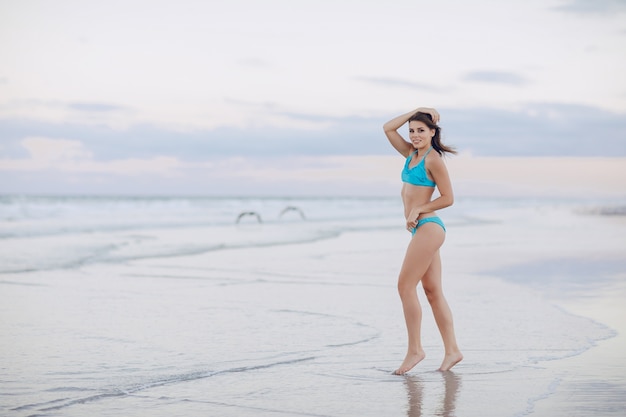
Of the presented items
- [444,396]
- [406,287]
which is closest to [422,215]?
[406,287]

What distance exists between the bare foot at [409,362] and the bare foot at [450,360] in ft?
0.62

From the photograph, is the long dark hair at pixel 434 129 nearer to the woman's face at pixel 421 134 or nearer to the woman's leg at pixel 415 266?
the woman's face at pixel 421 134

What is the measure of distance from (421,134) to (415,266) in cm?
96

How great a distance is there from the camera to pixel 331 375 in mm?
5840

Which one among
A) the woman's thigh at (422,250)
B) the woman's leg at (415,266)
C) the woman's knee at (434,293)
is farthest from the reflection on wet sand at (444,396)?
the woman's thigh at (422,250)

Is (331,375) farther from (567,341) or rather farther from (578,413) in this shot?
(567,341)

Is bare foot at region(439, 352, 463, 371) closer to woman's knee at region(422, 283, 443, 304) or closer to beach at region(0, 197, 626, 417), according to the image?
beach at region(0, 197, 626, 417)

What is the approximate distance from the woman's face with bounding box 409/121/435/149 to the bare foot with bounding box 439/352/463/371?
5.13 feet

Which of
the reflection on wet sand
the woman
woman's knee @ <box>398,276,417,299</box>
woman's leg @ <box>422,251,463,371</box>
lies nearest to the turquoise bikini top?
the woman

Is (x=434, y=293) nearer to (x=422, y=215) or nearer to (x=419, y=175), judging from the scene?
(x=422, y=215)

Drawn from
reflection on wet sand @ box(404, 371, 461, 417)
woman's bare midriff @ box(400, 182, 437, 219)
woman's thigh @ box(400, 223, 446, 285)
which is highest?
woman's bare midriff @ box(400, 182, 437, 219)

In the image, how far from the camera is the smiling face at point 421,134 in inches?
234

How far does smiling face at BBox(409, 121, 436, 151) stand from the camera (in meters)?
5.93

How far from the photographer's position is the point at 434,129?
19.6ft
